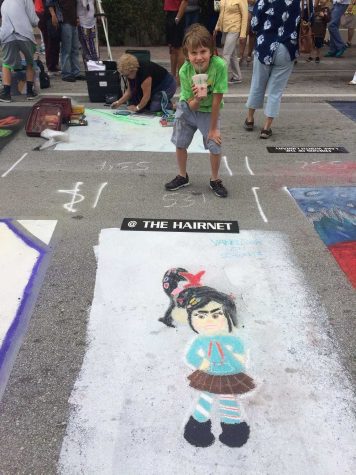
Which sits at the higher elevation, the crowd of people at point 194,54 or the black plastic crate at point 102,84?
the crowd of people at point 194,54

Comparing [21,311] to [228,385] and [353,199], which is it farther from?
[353,199]

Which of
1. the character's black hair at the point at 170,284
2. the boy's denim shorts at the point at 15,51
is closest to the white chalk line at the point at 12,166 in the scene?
the character's black hair at the point at 170,284

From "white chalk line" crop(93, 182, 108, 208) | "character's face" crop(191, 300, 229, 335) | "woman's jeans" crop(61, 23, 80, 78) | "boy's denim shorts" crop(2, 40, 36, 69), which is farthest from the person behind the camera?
"woman's jeans" crop(61, 23, 80, 78)

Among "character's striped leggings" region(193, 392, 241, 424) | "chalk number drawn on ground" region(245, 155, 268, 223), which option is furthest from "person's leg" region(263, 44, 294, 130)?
"character's striped leggings" region(193, 392, 241, 424)

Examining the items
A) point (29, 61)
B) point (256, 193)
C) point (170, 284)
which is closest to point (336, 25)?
point (29, 61)

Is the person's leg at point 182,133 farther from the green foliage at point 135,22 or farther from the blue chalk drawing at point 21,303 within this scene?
the green foliage at point 135,22

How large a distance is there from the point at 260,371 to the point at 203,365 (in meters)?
0.27

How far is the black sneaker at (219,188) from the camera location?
→ 3.83m

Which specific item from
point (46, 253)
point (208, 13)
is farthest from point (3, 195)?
point (208, 13)

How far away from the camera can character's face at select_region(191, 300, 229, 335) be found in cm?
234

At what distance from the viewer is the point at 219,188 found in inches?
152

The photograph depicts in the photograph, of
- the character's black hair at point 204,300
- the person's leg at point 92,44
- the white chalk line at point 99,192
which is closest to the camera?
the character's black hair at point 204,300

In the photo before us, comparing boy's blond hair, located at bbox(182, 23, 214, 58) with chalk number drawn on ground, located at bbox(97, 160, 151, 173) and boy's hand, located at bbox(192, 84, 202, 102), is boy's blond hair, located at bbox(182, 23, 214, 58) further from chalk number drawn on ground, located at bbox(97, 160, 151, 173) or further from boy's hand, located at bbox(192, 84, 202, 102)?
chalk number drawn on ground, located at bbox(97, 160, 151, 173)

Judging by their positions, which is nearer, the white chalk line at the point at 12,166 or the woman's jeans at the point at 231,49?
the white chalk line at the point at 12,166
